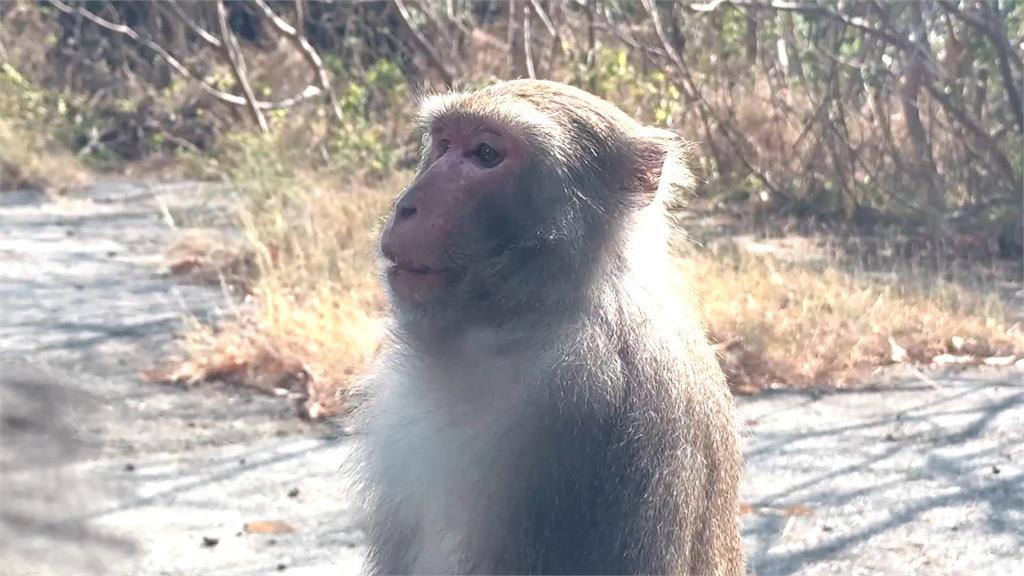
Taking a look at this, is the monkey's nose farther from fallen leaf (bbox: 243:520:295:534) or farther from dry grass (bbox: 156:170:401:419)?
dry grass (bbox: 156:170:401:419)

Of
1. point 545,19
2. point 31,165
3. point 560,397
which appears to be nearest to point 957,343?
point 560,397

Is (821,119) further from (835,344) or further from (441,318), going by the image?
(441,318)

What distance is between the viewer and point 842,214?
365 inches

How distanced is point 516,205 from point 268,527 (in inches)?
75.3

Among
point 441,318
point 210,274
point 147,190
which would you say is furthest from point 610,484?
point 147,190

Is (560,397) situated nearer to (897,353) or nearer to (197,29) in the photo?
(897,353)

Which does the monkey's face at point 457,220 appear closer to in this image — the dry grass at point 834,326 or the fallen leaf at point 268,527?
the fallen leaf at point 268,527

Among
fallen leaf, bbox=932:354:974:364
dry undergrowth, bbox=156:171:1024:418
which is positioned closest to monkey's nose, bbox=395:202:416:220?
dry undergrowth, bbox=156:171:1024:418

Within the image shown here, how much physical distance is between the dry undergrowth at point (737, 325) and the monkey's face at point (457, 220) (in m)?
2.33

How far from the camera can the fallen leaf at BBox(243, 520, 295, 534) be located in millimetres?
4152

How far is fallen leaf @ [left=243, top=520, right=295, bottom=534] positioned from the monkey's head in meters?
1.67

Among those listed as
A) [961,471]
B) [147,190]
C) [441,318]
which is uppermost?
[441,318]

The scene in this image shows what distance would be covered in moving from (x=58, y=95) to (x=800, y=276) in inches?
365

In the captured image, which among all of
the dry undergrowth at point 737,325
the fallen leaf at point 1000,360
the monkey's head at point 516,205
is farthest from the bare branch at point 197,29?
the monkey's head at point 516,205
